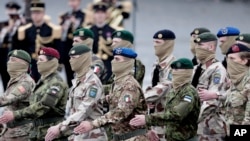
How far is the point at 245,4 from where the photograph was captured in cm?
3038

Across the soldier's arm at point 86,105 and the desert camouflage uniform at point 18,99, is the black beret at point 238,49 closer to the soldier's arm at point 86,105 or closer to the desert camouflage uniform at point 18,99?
the soldier's arm at point 86,105

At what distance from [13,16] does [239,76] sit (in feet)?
27.9

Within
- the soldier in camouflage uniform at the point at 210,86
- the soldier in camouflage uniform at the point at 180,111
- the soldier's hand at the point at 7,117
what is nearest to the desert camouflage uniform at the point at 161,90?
the soldier in camouflage uniform at the point at 210,86

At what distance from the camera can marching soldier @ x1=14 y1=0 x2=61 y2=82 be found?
17547mm

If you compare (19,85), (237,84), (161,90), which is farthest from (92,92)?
(237,84)

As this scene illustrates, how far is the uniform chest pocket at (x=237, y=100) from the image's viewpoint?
34.6 feet

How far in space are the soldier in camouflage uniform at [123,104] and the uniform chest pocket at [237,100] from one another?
2.97ft

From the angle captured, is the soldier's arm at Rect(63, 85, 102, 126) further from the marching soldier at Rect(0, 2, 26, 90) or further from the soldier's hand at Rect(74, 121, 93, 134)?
the marching soldier at Rect(0, 2, 26, 90)

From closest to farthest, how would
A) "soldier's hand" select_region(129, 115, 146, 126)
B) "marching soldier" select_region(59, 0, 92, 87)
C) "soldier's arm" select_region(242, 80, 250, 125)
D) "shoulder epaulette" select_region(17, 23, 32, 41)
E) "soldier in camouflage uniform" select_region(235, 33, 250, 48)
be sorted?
"soldier's arm" select_region(242, 80, 250, 125) < "soldier's hand" select_region(129, 115, 146, 126) < "soldier in camouflage uniform" select_region(235, 33, 250, 48) < "shoulder epaulette" select_region(17, 23, 32, 41) < "marching soldier" select_region(59, 0, 92, 87)

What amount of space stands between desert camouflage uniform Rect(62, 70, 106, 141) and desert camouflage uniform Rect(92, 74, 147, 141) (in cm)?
27

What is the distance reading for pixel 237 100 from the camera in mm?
10578

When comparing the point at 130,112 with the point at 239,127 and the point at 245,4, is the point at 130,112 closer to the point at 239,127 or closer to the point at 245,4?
the point at 239,127

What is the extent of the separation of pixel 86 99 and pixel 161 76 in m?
1.14

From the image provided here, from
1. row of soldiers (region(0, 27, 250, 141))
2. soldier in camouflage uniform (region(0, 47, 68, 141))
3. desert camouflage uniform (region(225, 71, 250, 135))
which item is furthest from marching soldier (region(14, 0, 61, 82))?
desert camouflage uniform (region(225, 71, 250, 135))
